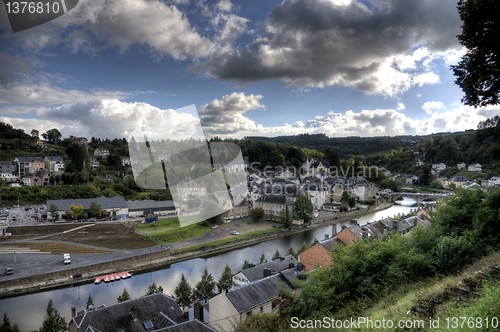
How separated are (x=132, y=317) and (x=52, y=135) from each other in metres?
50.8

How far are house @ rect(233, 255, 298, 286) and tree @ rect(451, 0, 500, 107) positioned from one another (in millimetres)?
7145

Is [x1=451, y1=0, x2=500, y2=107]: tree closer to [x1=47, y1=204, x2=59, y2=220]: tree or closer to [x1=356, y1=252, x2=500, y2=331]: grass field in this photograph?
[x1=356, y1=252, x2=500, y2=331]: grass field

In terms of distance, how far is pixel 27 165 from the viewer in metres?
35.8

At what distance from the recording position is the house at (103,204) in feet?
82.3

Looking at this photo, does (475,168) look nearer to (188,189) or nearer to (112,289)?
(188,189)

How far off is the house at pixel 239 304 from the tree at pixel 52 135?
167ft

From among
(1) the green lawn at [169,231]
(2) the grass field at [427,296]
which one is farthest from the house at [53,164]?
(2) the grass field at [427,296]

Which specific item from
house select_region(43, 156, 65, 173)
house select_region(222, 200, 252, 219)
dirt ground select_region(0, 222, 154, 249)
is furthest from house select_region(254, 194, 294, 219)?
house select_region(43, 156, 65, 173)

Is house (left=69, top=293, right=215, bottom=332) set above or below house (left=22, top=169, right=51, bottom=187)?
below

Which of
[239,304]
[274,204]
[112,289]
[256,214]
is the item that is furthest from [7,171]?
[239,304]

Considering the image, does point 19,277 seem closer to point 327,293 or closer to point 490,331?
point 327,293

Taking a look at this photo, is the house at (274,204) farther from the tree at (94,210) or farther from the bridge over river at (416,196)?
the bridge over river at (416,196)

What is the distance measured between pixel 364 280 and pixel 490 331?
279 centimetres

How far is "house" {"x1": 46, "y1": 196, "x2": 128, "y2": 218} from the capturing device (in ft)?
82.3
